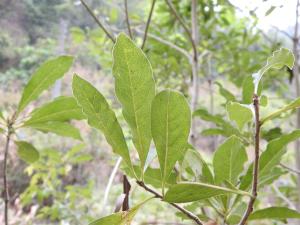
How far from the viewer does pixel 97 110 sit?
34 centimetres

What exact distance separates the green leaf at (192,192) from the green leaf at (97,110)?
0.06 m

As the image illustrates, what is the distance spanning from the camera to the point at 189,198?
337 millimetres

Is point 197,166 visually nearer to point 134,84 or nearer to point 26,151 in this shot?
point 134,84

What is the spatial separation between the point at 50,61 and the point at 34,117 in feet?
0.32

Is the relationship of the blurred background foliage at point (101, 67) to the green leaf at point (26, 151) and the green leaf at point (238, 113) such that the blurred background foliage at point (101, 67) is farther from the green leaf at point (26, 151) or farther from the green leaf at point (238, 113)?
the green leaf at point (238, 113)

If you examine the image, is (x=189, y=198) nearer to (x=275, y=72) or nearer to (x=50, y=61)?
(x=50, y=61)

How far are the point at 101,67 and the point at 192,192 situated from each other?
4945 mm

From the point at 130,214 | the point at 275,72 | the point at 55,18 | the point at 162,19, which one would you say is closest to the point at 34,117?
the point at 130,214

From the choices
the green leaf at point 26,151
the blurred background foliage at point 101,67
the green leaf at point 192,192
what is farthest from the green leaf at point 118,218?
the green leaf at point 26,151

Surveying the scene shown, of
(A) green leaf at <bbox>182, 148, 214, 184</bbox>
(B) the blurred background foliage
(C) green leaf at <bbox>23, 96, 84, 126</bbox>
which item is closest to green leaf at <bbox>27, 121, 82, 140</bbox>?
(C) green leaf at <bbox>23, 96, 84, 126</bbox>

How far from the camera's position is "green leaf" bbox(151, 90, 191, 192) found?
327 mm

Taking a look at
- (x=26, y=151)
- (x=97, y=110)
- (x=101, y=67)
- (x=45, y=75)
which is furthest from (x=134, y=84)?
(x=101, y=67)

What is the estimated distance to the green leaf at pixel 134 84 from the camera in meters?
0.32

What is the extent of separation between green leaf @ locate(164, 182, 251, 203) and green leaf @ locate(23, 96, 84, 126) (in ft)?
1.06
